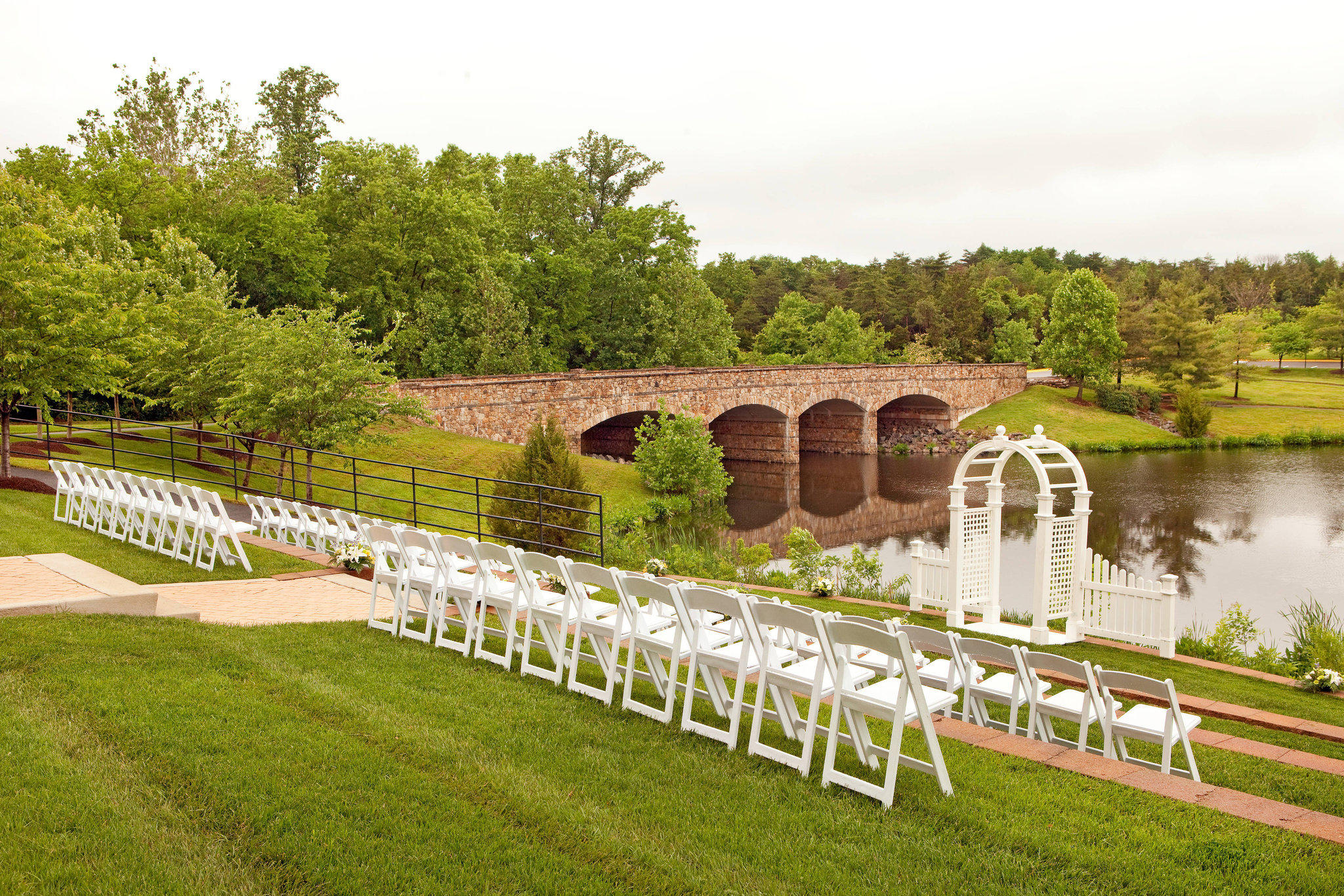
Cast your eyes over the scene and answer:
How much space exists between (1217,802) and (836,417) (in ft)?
141

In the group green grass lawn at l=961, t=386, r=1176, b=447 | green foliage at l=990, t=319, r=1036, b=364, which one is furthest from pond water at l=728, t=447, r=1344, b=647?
green foliage at l=990, t=319, r=1036, b=364

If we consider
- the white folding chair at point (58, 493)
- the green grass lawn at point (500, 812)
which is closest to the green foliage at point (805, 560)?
the green grass lawn at point (500, 812)

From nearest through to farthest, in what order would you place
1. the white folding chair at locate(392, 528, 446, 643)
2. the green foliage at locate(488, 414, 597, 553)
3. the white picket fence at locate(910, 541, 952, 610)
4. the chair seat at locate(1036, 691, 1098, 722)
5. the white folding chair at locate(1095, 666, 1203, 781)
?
the white folding chair at locate(1095, 666, 1203, 781) < the chair seat at locate(1036, 691, 1098, 722) < the white folding chair at locate(392, 528, 446, 643) < the white picket fence at locate(910, 541, 952, 610) < the green foliage at locate(488, 414, 597, 553)

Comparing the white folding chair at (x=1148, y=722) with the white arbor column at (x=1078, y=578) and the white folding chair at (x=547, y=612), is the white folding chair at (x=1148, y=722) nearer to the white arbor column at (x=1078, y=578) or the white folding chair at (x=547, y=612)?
the white folding chair at (x=547, y=612)

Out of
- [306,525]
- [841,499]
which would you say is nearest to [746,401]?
[841,499]

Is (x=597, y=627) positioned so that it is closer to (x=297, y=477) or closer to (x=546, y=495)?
(x=546, y=495)

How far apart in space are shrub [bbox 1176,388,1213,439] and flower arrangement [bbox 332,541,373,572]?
4215cm

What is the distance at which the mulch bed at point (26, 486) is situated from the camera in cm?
1383

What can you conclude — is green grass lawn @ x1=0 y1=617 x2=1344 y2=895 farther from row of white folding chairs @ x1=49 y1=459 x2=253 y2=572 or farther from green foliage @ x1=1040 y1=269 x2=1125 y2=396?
green foliage @ x1=1040 y1=269 x2=1125 y2=396

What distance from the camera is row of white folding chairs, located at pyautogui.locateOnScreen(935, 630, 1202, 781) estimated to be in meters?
4.70

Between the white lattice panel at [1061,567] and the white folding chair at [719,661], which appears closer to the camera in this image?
the white folding chair at [719,661]

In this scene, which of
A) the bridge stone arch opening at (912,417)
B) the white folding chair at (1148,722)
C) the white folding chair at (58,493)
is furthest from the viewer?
the bridge stone arch opening at (912,417)

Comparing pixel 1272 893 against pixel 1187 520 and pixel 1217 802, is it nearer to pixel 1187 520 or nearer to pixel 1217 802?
pixel 1217 802

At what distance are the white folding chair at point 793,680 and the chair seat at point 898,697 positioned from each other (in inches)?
4.4
